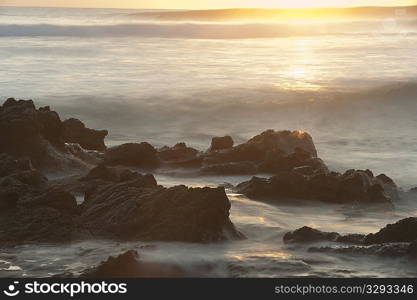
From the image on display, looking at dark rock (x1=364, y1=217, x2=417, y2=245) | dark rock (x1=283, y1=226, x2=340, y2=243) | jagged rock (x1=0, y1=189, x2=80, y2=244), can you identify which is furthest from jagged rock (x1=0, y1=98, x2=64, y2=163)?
dark rock (x1=364, y1=217, x2=417, y2=245)

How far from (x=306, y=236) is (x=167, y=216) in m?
1.54

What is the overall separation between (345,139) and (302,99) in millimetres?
8395

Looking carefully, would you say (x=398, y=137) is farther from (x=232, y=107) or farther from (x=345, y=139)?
(x=232, y=107)

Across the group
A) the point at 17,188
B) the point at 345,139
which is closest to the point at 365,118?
the point at 345,139

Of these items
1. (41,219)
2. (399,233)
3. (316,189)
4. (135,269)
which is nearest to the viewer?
(135,269)

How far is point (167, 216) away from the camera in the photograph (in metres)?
8.89

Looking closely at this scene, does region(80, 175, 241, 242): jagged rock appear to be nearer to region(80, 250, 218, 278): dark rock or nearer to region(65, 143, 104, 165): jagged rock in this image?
region(80, 250, 218, 278): dark rock

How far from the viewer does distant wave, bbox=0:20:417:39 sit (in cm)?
8006

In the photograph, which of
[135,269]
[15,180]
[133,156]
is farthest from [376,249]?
[133,156]

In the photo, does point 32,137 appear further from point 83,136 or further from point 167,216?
point 167,216

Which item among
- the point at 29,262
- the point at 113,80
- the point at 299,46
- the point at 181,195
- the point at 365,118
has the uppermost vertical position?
the point at 299,46

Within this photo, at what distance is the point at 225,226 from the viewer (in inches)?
355

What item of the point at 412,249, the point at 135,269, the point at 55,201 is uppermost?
the point at 55,201

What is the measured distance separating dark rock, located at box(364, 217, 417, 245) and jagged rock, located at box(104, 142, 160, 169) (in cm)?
660
